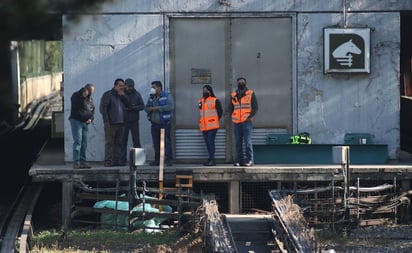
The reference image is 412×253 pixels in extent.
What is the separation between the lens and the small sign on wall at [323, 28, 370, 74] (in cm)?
1536

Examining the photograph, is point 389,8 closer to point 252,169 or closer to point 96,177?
point 252,169

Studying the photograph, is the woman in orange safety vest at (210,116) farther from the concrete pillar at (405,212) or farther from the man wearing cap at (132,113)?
the concrete pillar at (405,212)

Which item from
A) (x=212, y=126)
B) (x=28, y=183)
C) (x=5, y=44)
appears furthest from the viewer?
(x=28, y=183)

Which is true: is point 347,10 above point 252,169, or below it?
above

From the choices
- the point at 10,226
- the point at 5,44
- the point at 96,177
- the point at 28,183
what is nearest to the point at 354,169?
the point at 96,177

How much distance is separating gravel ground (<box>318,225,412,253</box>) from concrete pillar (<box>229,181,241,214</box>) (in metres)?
2.21

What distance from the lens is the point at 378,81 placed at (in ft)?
51.4

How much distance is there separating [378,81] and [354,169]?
6.94ft

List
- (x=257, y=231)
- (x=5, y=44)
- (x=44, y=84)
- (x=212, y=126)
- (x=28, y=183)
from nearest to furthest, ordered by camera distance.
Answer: (x=5, y=44), (x=257, y=231), (x=212, y=126), (x=28, y=183), (x=44, y=84)

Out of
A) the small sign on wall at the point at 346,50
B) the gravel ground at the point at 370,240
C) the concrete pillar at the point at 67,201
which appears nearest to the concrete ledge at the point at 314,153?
the small sign on wall at the point at 346,50

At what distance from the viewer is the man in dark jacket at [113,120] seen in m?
14.7

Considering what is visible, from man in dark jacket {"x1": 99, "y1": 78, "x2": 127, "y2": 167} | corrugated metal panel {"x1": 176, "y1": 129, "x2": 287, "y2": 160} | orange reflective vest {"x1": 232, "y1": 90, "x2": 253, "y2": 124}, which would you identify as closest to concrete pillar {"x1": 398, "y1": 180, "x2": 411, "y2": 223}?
corrugated metal panel {"x1": 176, "y1": 129, "x2": 287, "y2": 160}

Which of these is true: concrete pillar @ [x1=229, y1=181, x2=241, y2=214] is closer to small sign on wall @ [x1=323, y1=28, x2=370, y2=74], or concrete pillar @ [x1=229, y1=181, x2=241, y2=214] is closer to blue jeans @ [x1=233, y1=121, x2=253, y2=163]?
blue jeans @ [x1=233, y1=121, x2=253, y2=163]

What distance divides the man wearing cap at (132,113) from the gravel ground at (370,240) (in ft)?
13.0
